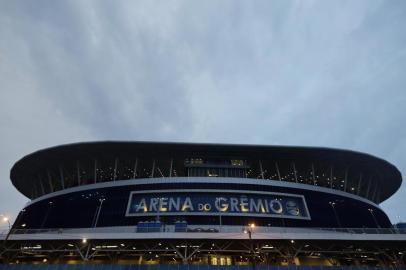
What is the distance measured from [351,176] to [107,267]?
6151cm

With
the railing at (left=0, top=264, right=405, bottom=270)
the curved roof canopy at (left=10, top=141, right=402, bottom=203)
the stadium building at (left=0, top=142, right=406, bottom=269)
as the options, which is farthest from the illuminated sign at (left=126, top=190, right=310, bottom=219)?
the railing at (left=0, top=264, right=405, bottom=270)

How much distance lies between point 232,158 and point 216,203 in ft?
45.4

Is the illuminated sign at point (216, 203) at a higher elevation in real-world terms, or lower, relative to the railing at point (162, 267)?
higher

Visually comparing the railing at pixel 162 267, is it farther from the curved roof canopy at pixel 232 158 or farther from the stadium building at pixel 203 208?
the curved roof canopy at pixel 232 158

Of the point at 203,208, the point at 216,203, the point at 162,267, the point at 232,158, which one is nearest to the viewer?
the point at 162,267

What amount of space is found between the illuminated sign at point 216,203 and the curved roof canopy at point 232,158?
314 inches

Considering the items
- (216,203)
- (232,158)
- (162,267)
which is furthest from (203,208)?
(162,267)

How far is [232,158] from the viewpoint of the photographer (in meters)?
68.2

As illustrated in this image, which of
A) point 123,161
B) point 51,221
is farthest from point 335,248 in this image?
point 51,221

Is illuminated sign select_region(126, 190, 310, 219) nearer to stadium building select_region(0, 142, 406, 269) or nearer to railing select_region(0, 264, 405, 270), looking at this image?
stadium building select_region(0, 142, 406, 269)

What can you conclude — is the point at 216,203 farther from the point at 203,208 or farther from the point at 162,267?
the point at 162,267

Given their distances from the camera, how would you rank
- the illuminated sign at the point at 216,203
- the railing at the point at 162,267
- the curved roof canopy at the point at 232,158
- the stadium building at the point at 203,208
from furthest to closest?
the curved roof canopy at the point at 232,158 < the illuminated sign at the point at 216,203 < the stadium building at the point at 203,208 < the railing at the point at 162,267

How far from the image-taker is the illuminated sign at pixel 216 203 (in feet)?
186

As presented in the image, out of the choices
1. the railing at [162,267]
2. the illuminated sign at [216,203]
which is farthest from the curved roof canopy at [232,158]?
the railing at [162,267]
